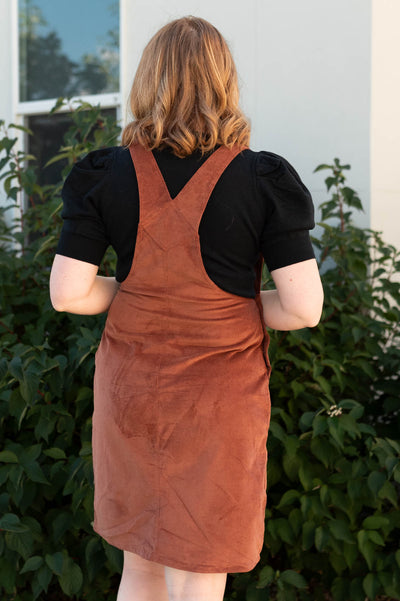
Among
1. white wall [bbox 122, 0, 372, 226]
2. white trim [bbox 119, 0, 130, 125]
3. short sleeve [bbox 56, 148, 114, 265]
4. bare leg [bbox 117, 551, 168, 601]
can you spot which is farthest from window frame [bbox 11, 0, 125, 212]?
bare leg [bbox 117, 551, 168, 601]

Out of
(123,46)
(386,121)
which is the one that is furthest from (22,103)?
(386,121)

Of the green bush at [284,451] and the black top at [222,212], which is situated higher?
the black top at [222,212]

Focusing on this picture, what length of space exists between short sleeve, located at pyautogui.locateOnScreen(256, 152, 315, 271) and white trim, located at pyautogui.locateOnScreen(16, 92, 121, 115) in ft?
8.96

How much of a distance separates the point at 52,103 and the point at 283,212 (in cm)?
307

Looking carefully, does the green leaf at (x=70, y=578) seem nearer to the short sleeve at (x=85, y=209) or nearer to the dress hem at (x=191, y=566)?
the dress hem at (x=191, y=566)

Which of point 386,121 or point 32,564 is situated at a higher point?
point 386,121

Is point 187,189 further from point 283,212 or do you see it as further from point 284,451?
point 284,451

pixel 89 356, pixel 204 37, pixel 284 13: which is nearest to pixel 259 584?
pixel 89 356

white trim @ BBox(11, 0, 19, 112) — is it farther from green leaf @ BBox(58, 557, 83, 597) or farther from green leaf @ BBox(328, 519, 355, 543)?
green leaf @ BBox(328, 519, 355, 543)

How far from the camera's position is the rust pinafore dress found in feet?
5.94

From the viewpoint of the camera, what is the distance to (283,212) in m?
1.79

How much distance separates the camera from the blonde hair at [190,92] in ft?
5.98

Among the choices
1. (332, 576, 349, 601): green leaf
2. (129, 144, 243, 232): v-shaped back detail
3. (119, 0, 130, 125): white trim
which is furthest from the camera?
(119, 0, 130, 125): white trim

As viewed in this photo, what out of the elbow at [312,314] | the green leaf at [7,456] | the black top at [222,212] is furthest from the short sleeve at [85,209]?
the green leaf at [7,456]
